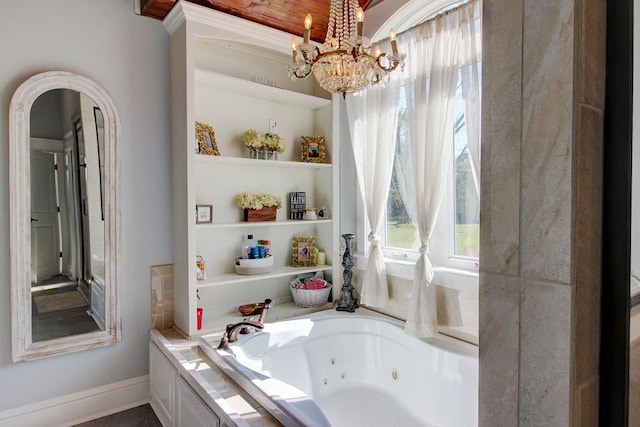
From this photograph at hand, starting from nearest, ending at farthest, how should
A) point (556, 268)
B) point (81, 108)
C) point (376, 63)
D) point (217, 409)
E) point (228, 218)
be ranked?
point (556, 268), point (217, 409), point (376, 63), point (81, 108), point (228, 218)

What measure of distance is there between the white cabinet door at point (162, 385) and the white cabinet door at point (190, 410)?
0.09m

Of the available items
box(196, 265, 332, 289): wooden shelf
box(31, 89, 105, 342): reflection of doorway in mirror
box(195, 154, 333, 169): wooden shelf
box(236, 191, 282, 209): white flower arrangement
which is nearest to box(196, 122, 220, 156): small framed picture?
box(195, 154, 333, 169): wooden shelf

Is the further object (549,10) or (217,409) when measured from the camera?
(217,409)

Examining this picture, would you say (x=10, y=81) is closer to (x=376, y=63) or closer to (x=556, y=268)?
(x=376, y=63)

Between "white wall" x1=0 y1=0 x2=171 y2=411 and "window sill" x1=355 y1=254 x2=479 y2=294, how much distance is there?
1.49 metres

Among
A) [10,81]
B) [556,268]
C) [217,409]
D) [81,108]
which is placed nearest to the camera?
[556,268]

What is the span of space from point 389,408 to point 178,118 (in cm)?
216

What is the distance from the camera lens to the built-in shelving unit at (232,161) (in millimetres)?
2264

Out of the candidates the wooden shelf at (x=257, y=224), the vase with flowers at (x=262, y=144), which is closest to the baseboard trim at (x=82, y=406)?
the wooden shelf at (x=257, y=224)

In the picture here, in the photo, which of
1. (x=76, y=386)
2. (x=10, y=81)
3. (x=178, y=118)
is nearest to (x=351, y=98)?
(x=178, y=118)

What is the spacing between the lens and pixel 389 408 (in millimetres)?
2221

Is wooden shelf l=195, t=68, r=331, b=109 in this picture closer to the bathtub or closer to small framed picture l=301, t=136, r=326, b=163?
small framed picture l=301, t=136, r=326, b=163

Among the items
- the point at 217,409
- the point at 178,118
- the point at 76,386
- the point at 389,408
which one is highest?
the point at 178,118

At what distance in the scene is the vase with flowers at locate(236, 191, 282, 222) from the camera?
264cm
